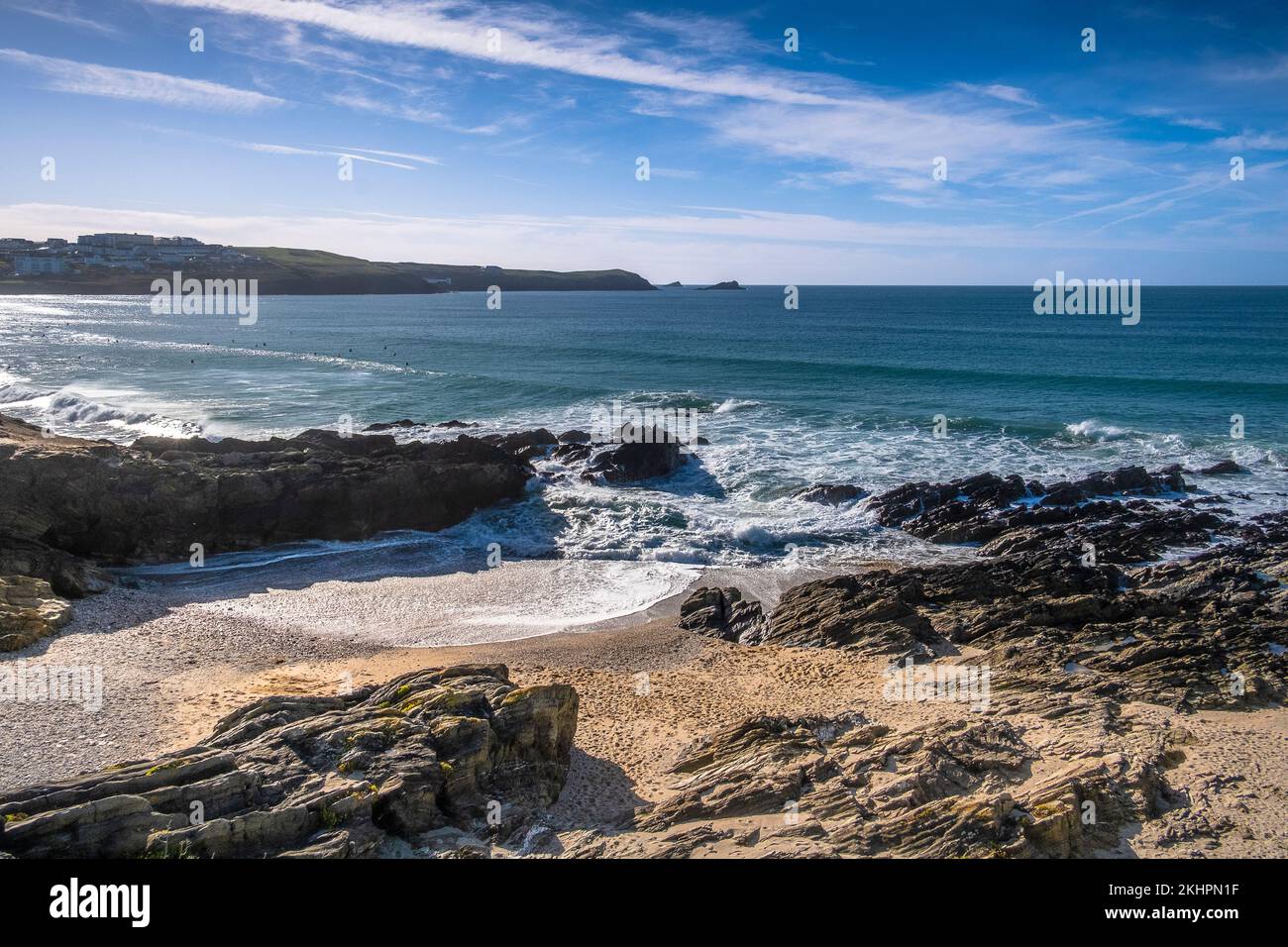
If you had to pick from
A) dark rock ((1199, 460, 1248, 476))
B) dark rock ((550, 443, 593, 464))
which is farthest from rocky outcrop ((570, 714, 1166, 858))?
dark rock ((1199, 460, 1248, 476))

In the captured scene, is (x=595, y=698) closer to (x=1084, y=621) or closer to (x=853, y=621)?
(x=853, y=621)

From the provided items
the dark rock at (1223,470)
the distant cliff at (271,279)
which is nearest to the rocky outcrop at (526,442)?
the dark rock at (1223,470)

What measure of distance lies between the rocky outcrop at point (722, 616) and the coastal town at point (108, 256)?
544 ft

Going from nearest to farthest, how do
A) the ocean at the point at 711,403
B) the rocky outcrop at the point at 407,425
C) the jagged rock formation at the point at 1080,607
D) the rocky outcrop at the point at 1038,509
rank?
the jagged rock formation at the point at 1080,607
the rocky outcrop at the point at 1038,509
the ocean at the point at 711,403
the rocky outcrop at the point at 407,425

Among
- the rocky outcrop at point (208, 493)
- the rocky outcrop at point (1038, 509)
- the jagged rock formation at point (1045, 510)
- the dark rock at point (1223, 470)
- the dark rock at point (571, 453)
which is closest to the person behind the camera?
the rocky outcrop at point (208, 493)

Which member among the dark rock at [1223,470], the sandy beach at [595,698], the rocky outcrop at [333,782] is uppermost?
the dark rock at [1223,470]

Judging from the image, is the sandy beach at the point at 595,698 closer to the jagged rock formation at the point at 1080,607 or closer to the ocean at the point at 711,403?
the jagged rock formation at the point at 1080,607

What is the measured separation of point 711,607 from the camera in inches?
827

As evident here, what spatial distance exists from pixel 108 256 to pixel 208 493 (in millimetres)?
177055

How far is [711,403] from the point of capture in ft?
159

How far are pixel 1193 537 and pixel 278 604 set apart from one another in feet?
88.9

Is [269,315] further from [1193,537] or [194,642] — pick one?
[1193,537]

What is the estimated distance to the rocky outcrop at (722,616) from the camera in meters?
20.1
